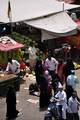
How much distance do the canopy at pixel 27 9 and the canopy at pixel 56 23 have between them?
0.96 feet

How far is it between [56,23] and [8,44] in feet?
16.3

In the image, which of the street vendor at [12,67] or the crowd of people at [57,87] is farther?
the street vendor at [12,67]

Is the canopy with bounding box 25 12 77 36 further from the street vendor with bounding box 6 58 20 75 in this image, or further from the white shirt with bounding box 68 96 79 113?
the white shirt with bounding box 68 96 79 113

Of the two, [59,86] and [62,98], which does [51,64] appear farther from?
[62,98]

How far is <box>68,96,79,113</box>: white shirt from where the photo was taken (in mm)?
17258

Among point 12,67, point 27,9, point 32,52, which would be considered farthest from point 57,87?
point 27,9

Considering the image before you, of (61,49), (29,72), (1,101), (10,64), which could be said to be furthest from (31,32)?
(1,101)

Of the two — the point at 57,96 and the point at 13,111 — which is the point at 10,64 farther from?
the point at 57,96

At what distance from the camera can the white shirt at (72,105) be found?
679 inches

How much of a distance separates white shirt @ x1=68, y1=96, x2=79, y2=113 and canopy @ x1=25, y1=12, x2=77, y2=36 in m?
11.3

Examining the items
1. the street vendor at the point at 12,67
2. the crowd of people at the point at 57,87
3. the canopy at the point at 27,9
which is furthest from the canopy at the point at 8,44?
the canopy at the point at 27,9

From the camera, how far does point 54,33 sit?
92.9ft

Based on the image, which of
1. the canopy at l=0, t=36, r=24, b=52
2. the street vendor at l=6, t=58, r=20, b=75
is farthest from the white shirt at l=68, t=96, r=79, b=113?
the canopy at l=0, t=36, r=24, b=52

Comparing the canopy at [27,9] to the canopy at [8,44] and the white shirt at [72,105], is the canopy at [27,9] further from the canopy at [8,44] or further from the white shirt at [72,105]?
the white shirt at [72,105]
